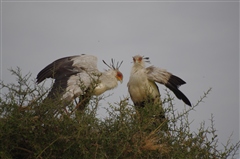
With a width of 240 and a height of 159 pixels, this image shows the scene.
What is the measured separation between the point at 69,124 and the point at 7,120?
1.59 ft

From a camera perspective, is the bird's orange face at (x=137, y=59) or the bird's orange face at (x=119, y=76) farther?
the bird's orange face at (x=137, y=59)

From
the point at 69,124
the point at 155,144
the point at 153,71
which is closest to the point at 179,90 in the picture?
the point at 153,71

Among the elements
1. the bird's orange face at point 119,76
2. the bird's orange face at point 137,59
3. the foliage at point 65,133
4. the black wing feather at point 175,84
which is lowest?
the foliage at point 65,133

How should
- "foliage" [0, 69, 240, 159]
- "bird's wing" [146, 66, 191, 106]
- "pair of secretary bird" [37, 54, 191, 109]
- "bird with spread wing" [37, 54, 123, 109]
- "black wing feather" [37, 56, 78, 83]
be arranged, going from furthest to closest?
"bird's wing" [146, 66, 191, 106], "pair of secretary bird" [37, 54, 191, 109], "black wing feather" [37, 56, 78, 83], "bird with spread wing" [37, 54, 123, 109], "foliage" [0, 69, 240, 159]

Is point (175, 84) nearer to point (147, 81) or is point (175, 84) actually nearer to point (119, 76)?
point (147, 81)

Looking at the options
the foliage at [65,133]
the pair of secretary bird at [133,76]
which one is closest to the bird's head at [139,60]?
the pair of secretary bird at [133,76]

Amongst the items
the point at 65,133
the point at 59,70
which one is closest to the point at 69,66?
the point at 59,70

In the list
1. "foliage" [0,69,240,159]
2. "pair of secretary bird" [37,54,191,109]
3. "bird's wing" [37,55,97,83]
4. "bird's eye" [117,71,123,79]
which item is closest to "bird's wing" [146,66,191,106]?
"pair of secretary bird" [37,54,191,109]

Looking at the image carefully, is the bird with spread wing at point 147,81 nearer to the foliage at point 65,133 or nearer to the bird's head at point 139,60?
the bird's head at point 139,60

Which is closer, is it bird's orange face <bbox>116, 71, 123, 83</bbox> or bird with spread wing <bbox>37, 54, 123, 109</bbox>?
bird with spread wing <bbox>37, 54, 123, 109</bbox>

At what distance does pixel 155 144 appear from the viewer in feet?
13.7

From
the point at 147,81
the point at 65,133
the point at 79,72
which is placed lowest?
the point at 65,133

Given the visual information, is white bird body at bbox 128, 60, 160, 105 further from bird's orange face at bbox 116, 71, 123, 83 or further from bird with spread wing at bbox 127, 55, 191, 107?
bird's orange face at bbox 116, 71, 123, 83

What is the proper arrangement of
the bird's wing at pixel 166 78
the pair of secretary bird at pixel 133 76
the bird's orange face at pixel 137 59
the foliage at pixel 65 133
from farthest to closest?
the bird's orange face at pixel 137 59
the bird's wing at pixel 166 78
the pair of secretary bird at pixel 133 76
the foliage at pixel 65 133
